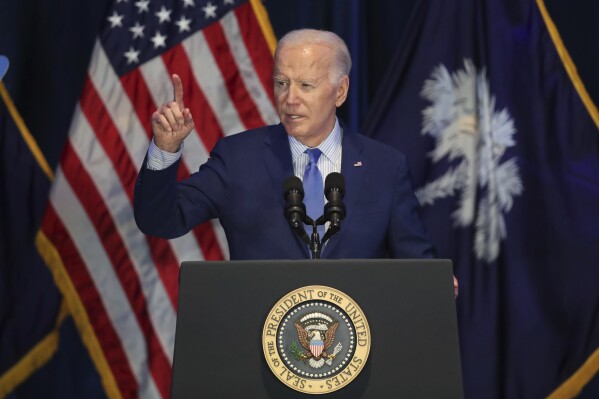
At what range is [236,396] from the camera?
1.72m

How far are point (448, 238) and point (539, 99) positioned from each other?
0.78m

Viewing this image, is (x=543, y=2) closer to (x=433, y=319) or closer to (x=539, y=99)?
(x=539, y=99)

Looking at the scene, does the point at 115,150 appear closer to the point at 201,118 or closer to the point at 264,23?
the point at 201,118

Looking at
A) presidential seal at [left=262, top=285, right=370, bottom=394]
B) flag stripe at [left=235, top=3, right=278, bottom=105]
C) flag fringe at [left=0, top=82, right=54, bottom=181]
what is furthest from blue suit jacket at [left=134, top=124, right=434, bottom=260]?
Answer: flag fringe at [left=0, top=82, right=54, bottom=181]

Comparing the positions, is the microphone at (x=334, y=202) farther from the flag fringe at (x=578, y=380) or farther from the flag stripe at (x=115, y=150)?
the flag fringe at (x=578, y=380)

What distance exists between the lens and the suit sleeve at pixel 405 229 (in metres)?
2.63

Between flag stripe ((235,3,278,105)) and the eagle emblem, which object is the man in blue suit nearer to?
the eagle emblem

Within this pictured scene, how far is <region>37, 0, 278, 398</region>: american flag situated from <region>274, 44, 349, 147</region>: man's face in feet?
4.70

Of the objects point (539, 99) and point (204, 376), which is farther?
point (539, 99)

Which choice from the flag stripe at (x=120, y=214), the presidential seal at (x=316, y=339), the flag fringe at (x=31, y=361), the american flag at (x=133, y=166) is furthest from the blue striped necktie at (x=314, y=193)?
the flag fringe at (x=31, y=361)

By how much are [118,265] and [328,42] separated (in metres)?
1.81

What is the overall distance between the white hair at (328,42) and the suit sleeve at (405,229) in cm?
38

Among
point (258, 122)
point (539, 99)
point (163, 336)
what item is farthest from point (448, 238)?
point (163, 336)

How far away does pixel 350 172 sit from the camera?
261cm
